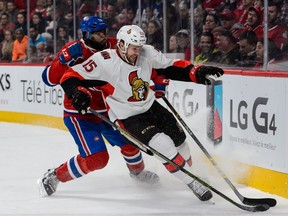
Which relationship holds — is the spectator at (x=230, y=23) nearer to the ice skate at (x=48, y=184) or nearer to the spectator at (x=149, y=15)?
the spectator at (x=149, y=15)

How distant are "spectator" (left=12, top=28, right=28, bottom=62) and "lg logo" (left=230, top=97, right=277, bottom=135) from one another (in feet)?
17.4

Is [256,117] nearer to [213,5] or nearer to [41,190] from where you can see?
[41,190]

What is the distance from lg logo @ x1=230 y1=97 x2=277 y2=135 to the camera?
5.24m

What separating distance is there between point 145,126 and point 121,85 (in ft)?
1.04

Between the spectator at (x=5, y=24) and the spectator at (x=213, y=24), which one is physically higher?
the spectator at (x=213, y=24)

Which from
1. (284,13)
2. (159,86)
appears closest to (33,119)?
(159,86)

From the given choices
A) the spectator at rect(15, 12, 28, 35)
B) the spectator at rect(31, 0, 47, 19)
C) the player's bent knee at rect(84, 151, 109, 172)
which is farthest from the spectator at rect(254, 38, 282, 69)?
the spectator at rect(15, 12, 28, 35)

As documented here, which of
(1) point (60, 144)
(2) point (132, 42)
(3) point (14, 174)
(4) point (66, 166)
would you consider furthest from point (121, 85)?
(1) point (60, 144)

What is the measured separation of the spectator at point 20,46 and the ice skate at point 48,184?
210 inches

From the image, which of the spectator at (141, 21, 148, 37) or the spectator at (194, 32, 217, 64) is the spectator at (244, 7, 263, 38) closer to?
the spectator at (194, 32, 217, 64)

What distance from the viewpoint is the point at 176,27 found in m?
7.64

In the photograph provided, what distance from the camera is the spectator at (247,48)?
19.6 feet

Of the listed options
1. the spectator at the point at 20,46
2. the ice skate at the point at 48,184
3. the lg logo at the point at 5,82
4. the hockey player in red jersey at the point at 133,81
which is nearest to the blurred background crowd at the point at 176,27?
the spectator at the point at 20,46

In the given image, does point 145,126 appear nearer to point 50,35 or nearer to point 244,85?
point 244,85
